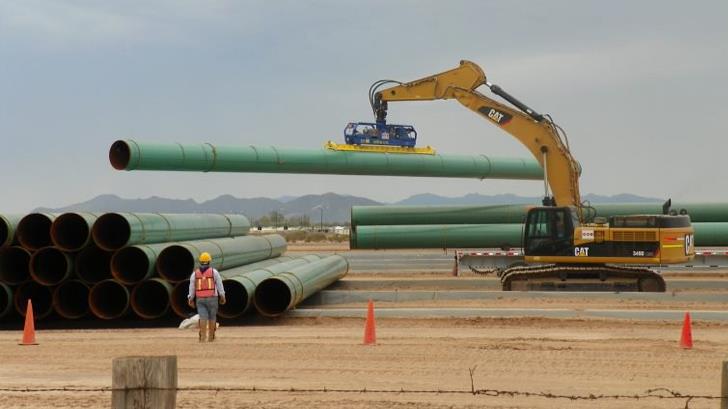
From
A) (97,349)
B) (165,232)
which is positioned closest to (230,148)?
(165,232)

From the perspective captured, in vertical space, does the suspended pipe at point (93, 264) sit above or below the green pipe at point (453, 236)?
below

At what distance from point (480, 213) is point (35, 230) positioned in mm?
19177

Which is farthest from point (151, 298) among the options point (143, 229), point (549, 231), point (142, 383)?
point (142, 383)

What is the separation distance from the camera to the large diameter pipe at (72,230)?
18812mm

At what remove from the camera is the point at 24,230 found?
19.3 m

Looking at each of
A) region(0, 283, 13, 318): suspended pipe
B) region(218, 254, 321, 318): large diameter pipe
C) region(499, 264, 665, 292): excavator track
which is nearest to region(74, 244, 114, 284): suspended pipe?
region(0, 283, 13, 318): suspended pipe

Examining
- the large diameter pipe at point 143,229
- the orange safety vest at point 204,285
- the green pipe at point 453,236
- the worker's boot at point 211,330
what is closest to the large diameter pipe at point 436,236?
the green pipe at point 453,236

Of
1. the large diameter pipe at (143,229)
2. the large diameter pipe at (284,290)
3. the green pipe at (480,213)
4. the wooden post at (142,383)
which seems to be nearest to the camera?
the wooden post at (142,383)

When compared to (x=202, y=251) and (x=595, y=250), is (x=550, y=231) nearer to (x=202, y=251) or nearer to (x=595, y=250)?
(x=595, y=250)

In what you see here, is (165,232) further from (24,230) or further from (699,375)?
(699,375)

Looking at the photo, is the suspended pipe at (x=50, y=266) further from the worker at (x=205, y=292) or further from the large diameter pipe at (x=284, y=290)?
the worker at (x=205, y=292)

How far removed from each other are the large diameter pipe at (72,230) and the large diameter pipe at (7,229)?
990 millimetres

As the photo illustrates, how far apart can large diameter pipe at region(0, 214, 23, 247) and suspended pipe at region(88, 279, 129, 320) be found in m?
2.19

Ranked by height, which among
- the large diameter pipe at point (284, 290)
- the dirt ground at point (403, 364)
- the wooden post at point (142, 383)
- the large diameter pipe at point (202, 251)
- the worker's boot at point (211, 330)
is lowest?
the dirt ground at point (403, 364)
